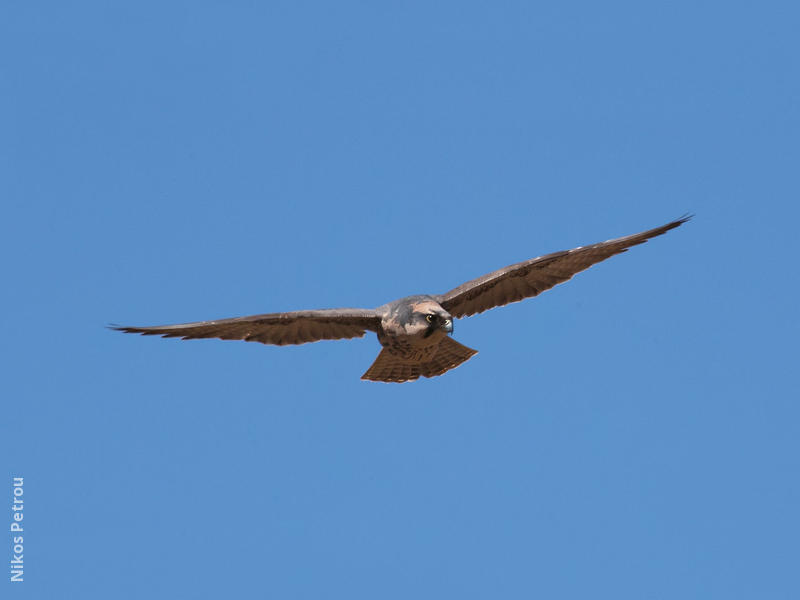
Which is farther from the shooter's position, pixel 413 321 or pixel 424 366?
pixel 424 366

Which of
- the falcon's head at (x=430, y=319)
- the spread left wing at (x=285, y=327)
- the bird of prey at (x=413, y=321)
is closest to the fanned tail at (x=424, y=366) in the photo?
the bird of prey at (x=413, y=321)

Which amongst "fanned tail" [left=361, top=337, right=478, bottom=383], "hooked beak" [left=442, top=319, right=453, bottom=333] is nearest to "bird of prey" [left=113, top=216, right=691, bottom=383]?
"fanned tail" [left=361, top=337, right=478, bottom=383]

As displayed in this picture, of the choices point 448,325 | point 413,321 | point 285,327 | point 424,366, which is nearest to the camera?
point 448,325


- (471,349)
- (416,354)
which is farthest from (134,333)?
(471,349)

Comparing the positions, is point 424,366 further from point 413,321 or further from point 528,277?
point 528,277

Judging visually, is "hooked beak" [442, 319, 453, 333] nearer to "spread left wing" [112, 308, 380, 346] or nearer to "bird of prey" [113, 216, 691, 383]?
"bird of prey" [113, 216, 691, 383]


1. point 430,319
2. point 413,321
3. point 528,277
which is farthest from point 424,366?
point 528,277

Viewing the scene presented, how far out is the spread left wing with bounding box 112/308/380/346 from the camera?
13.9m

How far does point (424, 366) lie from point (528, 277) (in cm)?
204

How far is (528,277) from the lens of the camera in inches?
583

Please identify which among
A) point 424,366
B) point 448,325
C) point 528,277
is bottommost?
point 448,325

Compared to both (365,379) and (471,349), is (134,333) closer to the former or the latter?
(365,379)

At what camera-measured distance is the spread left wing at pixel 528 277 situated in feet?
47.0

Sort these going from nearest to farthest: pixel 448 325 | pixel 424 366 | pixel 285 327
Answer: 1. pixel 448 325
2. pixel 285 327
3. pixel 424 366
